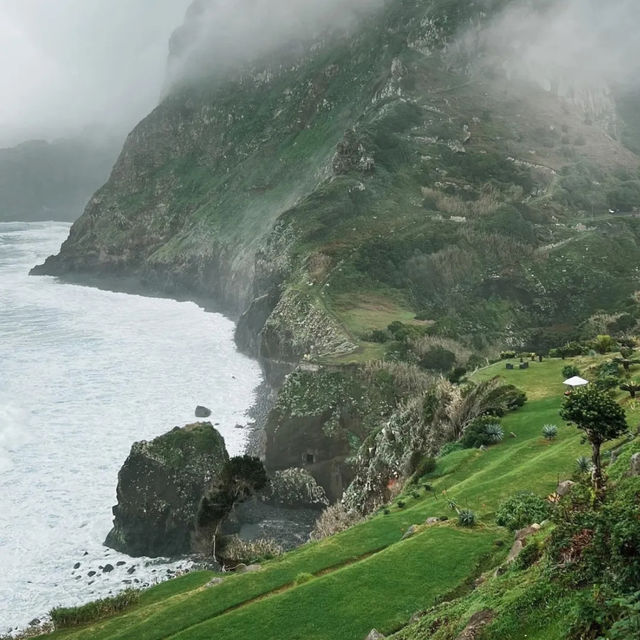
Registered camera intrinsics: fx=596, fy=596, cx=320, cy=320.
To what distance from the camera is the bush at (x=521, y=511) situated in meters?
21.6

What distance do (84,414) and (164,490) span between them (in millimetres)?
29440

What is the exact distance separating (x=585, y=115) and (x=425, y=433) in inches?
7079

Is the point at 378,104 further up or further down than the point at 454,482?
further up

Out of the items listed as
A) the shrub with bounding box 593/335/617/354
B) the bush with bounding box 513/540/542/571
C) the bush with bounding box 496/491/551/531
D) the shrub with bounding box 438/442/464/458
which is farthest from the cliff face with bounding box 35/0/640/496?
the bush with bounding box 513/540/542/571

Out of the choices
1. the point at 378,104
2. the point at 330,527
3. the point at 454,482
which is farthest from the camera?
the point at 378,104

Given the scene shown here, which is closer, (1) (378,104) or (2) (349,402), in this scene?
(2) (349,402)

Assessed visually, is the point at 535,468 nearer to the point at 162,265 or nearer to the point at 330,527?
the point at 330,527

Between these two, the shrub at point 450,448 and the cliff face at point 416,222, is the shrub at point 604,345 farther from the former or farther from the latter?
the cliff face at point 416,222

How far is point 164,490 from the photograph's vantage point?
48.7 meters

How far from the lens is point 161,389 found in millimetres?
82500

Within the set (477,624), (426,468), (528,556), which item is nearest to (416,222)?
(426,468)

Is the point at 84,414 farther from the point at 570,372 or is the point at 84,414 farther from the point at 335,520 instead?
the point at 570,372

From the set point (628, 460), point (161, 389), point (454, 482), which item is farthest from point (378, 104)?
point (628, 460)

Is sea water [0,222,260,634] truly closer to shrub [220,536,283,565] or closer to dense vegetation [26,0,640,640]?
shrub [220,536,283,565]
